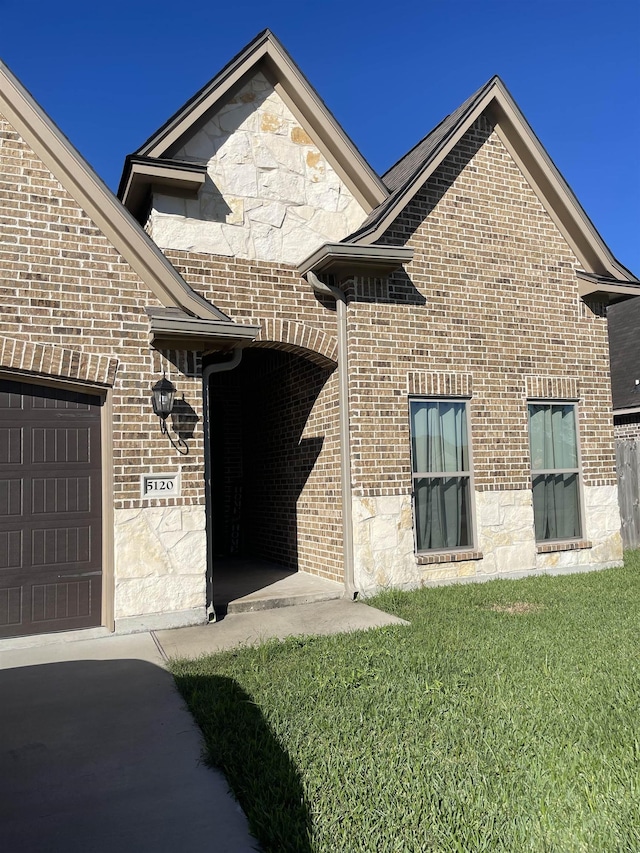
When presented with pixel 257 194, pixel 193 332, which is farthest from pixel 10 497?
pixel 257 194

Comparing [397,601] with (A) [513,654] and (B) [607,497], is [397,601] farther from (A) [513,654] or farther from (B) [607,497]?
(B) [607,497]

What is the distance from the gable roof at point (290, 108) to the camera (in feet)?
27.5

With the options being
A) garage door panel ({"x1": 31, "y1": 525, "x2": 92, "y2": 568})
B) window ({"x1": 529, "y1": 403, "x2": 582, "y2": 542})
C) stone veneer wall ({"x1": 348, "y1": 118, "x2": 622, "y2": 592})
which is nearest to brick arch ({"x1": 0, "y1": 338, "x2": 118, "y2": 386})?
garage door panel ({"x1": 31, "y1": 525, "x2": 92, "y2": 568})

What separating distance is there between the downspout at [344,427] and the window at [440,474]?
1042 mm

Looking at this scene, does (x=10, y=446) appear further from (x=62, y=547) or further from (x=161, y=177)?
(x=161, y=177)

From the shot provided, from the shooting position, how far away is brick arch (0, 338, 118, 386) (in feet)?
21.8

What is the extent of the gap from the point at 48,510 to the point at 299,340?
3745 millimetres

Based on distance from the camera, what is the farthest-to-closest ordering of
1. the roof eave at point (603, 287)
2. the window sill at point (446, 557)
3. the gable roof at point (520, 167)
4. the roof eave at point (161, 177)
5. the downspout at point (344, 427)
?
the roof eave at point (603, 287)
the gable roof at point (520, 167)
the window sill at point (446, 557)
the downspout at point (344, 427)
the roof eave at point (161, 177)

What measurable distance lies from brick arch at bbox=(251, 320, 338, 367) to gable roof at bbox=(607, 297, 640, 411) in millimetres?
9393

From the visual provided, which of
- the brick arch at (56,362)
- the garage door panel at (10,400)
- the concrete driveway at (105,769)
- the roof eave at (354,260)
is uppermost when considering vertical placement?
the roof eave at (354,260)

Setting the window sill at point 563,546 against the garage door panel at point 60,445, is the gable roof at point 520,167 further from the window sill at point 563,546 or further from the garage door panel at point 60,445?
the garage door panel at point 60,445

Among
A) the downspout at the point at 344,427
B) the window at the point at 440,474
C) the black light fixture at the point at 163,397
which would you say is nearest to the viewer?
the black light fixture at the point at 163,397

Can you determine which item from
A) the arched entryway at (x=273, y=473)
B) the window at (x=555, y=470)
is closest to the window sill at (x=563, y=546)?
the window at (x=555, y=470)

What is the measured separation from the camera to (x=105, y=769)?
3.92 m
